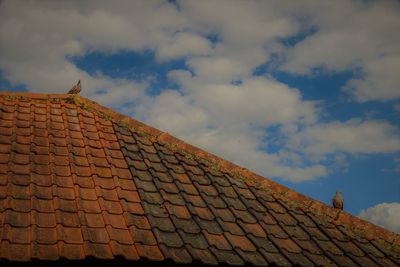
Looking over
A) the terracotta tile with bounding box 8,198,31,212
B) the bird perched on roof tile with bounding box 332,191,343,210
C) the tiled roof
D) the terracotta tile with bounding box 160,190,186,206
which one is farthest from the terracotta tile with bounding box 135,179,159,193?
the bird perched on roof tile with bounding box 332,191,343,210

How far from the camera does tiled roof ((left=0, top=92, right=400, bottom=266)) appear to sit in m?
3.86

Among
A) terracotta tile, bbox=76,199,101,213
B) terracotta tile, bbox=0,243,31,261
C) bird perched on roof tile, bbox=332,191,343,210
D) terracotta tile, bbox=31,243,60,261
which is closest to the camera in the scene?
terracotta tile, bbox=0,243,31,261

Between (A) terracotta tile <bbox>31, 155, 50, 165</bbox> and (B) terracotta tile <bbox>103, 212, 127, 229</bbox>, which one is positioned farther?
(A) terracotta tile <bbox>31, 155, 50, 165</bbox>

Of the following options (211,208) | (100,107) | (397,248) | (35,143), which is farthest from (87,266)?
(397,248)

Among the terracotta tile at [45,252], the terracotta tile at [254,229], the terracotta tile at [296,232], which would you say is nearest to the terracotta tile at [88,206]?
the terracotta tile at [45,252]

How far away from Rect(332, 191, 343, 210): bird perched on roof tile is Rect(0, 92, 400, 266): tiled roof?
17cm

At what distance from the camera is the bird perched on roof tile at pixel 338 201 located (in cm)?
638

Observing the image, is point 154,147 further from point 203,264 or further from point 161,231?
point 203,264

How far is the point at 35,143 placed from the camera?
5410 millimetres

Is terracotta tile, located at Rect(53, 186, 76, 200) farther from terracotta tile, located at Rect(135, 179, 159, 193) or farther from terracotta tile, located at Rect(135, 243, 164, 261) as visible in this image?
terracotta tile, located at Rect(135, 243, 164, 261)

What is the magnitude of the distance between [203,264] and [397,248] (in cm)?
386

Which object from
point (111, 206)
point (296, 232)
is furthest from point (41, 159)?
point (296, 232)

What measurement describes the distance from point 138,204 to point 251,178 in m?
2.69

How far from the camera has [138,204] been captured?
4.79 metres
